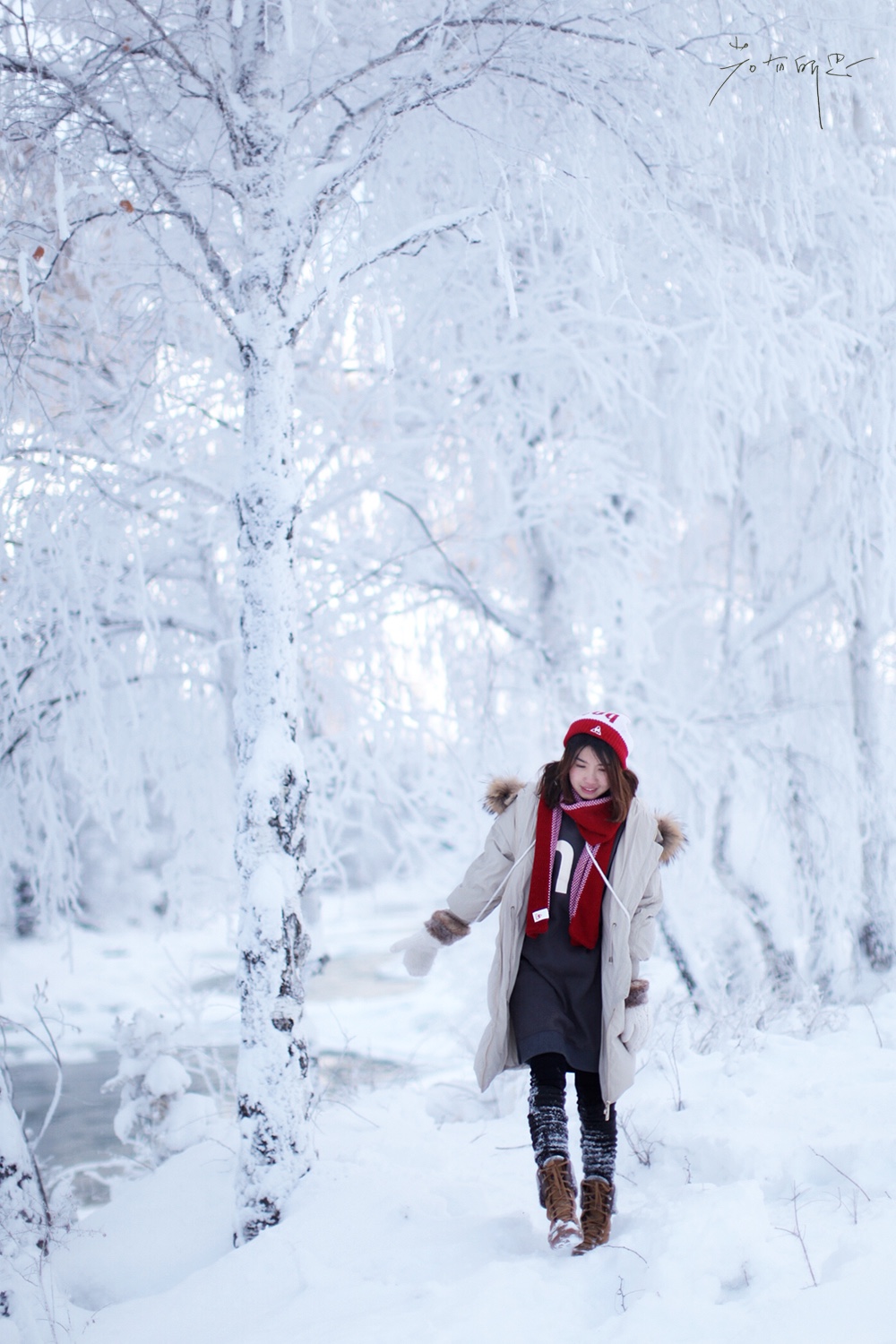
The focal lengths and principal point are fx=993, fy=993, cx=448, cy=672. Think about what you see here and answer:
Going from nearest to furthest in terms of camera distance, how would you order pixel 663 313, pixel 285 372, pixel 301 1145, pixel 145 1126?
pixel 301 1145
pixel 285 372
pixel 145 1126
pixel 663 313

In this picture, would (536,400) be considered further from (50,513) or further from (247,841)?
(247,841)

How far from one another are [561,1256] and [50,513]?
3505 mm

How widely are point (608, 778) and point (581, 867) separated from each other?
0.27m

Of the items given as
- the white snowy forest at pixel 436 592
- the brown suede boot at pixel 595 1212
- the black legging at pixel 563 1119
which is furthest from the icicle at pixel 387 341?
the brown suede boot at pixel 595 1212

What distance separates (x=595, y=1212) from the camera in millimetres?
2656

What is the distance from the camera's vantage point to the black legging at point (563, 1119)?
2.69m

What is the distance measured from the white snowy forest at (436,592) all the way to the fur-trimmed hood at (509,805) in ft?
2.56

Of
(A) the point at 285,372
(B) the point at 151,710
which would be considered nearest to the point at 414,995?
(B) the point at 151,710

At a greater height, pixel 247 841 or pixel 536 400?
pixel 536 400

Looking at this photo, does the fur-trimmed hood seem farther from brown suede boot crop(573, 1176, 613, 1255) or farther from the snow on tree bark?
the snow on tree bark

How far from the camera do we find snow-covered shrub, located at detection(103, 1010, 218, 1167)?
4.63 metres

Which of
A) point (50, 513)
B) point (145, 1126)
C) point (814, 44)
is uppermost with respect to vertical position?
point (814, 44)

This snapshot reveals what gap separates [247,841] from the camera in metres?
3.35

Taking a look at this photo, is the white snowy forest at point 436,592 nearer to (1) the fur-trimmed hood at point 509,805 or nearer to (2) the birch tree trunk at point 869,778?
(2) the birch tree trunk at point 869,778
